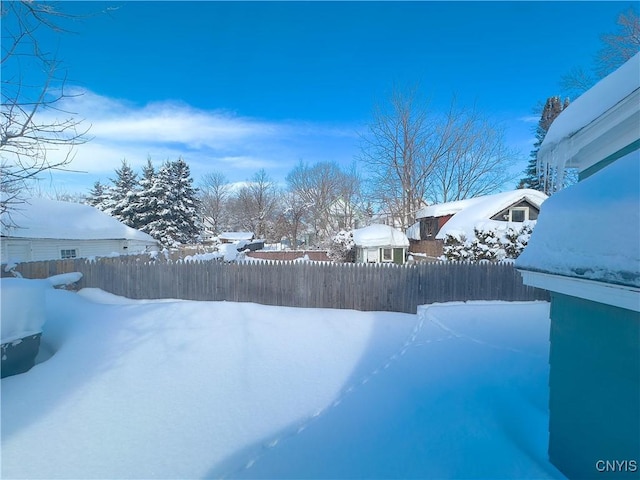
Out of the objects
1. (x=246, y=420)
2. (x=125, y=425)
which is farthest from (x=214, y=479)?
(x=125, y=425)

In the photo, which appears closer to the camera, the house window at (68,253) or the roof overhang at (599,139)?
the roof overhang at (599,139)

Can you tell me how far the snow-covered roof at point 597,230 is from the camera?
1.72m

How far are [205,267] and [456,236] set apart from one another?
942cm

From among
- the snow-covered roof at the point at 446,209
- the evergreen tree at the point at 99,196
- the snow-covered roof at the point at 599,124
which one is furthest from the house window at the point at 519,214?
the evergreen tree at the point at 99,196

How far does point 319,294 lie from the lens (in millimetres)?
8594

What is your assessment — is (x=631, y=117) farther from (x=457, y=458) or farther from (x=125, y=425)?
(x=125, y=425)

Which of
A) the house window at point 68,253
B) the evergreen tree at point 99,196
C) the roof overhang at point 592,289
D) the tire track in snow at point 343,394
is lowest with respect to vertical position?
the tire track in snow at point 343,394

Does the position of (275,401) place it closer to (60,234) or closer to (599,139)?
Answer: (599,139)

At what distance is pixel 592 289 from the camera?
2.00 m

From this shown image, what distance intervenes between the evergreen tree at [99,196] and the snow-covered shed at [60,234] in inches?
617

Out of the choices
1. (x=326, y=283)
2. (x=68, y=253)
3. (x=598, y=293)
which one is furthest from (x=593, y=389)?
(x=68, y=253)

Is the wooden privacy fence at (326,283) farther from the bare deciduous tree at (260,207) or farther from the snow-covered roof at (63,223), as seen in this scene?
the bare deciduous tree at (260,207)

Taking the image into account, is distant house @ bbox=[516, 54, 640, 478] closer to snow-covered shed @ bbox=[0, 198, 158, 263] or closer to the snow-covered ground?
the snow-covered ground

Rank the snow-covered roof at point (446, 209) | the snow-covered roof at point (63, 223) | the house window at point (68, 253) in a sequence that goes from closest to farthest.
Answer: the snow-covered roof at point (63, 223), the house window at point (68, 253), the snow-covered roof at point (446, 209)
